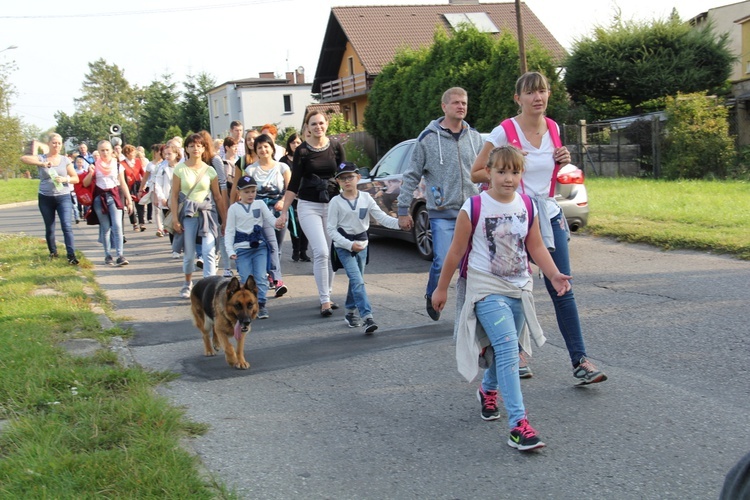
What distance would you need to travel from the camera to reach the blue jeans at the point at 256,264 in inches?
320

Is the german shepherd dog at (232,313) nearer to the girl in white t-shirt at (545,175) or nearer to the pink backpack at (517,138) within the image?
the girl in white t-shirt at (545,175)

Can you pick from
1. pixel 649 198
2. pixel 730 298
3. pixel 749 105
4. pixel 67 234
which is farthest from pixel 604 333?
pixel 749 105

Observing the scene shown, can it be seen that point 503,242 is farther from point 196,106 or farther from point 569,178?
point 196,106

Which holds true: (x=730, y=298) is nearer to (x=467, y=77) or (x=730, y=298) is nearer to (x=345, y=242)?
(x=345, y=242)

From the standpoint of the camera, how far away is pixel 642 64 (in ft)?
99.9

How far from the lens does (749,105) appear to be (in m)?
23.9

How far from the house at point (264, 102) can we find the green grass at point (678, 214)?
5490 cm

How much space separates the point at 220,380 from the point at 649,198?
1170cm

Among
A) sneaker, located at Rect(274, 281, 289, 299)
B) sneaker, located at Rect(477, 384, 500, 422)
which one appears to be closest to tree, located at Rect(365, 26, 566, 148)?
sneaker, located at Rect(274, 281, 289, 299)

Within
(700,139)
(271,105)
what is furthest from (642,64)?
(271,105)

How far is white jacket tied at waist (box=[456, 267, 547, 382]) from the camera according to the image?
14.4 feet

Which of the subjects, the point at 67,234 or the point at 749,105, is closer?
the point at 67,234

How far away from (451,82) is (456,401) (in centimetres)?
2262

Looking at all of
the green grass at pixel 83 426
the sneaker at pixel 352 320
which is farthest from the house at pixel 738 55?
the green grass at pixel 83 426
